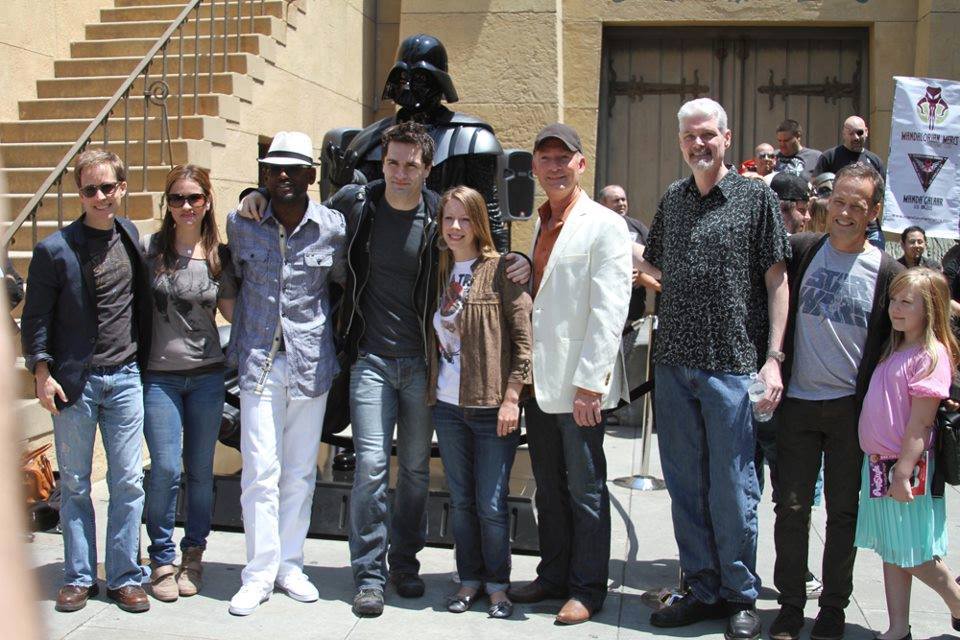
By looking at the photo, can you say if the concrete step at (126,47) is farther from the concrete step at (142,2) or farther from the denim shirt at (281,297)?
the denim shirt at (281,297)

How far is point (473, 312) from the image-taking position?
4391 mm

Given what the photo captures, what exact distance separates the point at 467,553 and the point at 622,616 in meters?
0.69

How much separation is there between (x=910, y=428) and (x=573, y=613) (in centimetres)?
148

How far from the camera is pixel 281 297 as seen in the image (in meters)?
4.51

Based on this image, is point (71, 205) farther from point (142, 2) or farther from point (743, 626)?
point (743, 626)

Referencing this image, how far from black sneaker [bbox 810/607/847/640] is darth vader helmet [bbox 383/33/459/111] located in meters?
3.20

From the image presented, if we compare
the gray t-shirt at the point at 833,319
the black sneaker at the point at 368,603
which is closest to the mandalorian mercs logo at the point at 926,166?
the gray t-shirt at the point at 833,319

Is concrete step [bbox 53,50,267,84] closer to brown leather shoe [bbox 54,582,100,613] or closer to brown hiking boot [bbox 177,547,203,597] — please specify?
brown hiking boot [bbox 177,547,203,597]

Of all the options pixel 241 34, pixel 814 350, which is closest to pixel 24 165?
pixel 241 34

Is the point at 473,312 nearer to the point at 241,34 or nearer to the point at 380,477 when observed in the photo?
the point at 380,477

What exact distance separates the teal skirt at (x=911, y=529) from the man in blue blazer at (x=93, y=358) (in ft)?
9.52

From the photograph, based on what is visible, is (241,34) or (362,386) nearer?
(362,386)

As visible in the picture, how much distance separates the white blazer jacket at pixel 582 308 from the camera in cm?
415

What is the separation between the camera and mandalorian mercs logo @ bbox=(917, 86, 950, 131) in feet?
24.7
